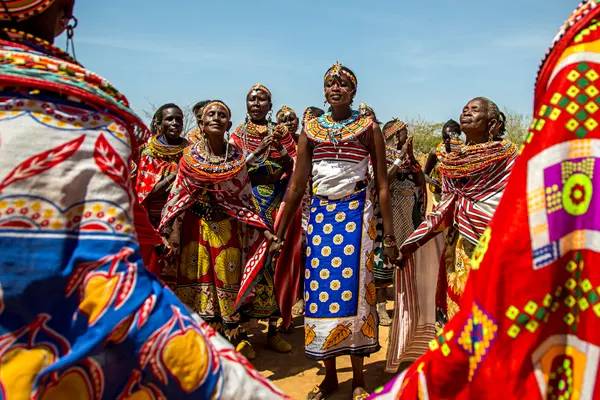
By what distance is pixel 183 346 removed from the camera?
1.66 meters

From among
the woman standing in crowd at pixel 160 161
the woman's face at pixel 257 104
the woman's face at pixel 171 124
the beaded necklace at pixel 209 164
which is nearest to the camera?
the beaded necklace at pixel 209 164

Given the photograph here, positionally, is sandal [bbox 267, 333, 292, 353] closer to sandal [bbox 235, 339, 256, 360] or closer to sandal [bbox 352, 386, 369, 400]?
sandal [bbox 235, 339, 256, 360]

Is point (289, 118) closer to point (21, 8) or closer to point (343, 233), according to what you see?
point (343, 233)

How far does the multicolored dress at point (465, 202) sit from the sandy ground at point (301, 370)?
1103 millimetres

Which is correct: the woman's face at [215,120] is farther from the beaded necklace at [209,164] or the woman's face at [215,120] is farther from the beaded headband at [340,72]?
the beaded headband at [340,72]

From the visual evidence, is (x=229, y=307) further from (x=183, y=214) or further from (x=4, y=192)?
(x=4, y=192)

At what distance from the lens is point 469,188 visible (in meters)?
4.75

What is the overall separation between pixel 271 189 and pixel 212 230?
138 centimetres

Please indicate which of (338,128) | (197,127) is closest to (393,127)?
(197,127)

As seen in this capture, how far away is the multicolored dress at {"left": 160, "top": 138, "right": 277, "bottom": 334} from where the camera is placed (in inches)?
220

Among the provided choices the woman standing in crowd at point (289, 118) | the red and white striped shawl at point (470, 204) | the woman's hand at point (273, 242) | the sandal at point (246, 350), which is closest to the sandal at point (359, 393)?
the red and white striped shawl at point (470, 204)

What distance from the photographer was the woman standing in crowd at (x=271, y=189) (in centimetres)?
624

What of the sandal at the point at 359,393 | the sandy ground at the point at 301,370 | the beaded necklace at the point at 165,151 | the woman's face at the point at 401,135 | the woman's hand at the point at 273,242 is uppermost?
the woman's face at the point at 401,135

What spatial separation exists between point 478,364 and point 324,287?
3.04 meters
